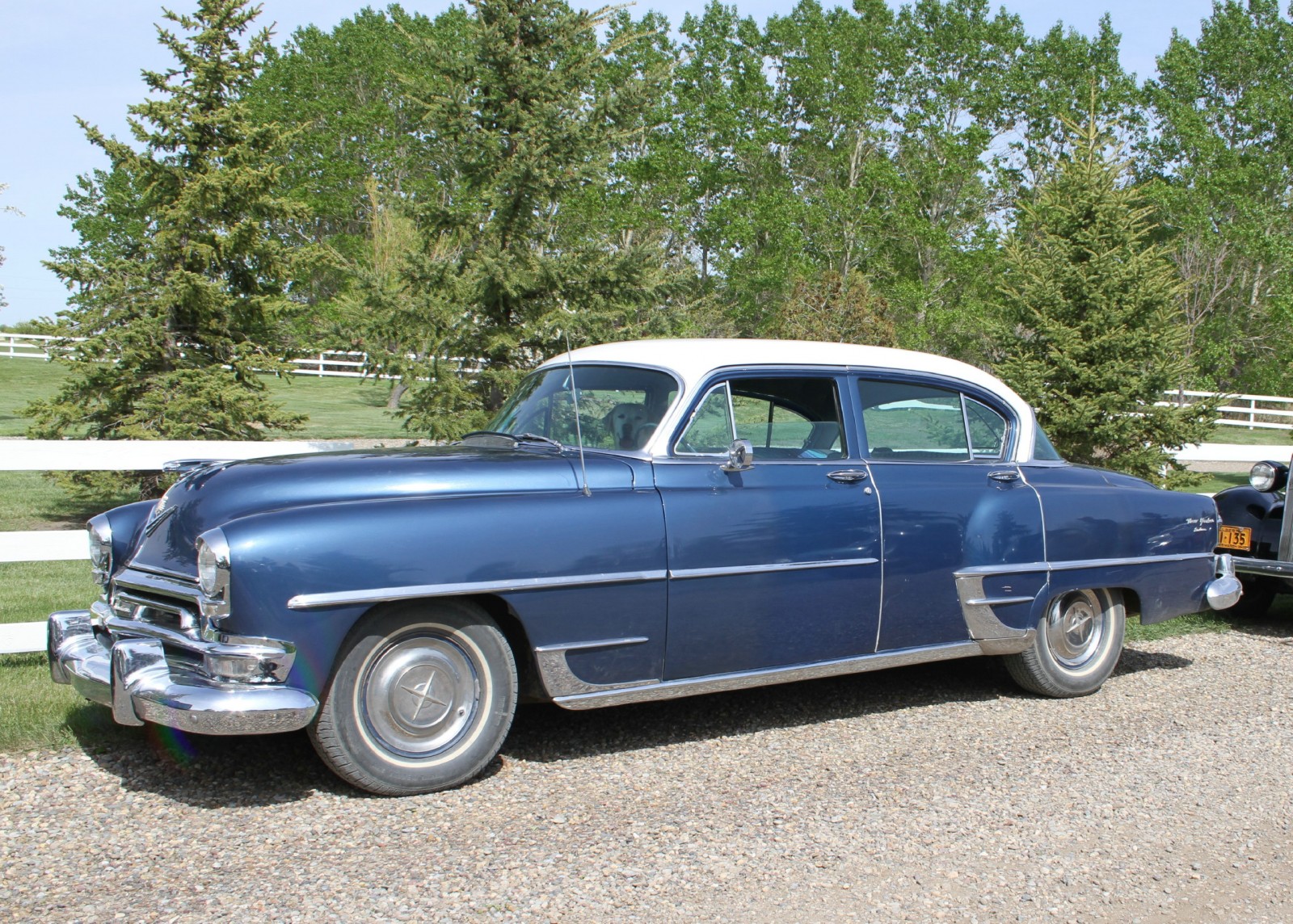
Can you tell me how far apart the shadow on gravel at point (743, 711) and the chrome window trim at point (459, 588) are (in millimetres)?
875

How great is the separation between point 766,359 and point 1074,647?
2.44 meters

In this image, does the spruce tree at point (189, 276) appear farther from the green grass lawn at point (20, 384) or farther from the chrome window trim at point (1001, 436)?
the green grass lawn at point (20, 384)

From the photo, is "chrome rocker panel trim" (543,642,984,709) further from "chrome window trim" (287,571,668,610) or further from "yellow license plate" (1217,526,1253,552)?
"yellow license plate" (1217,526,1253,552)

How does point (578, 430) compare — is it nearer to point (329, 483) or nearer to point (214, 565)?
point (329, 483)

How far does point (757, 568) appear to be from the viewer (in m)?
5.05

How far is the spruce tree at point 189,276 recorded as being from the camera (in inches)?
489

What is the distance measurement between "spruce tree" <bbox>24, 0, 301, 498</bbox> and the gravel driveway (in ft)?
27.9

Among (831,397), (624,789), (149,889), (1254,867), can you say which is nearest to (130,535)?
(149,889)

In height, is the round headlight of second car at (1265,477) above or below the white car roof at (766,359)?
below

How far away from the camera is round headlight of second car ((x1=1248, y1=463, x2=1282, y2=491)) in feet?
28.5

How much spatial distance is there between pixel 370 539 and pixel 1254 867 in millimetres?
3295

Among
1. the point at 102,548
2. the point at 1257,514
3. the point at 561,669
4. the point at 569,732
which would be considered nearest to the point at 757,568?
the point at 561,669

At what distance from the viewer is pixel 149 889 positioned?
11.4 ft

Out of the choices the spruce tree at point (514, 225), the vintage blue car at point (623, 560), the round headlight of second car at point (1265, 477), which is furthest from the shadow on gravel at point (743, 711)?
the spruce tree at point (514, 225)
